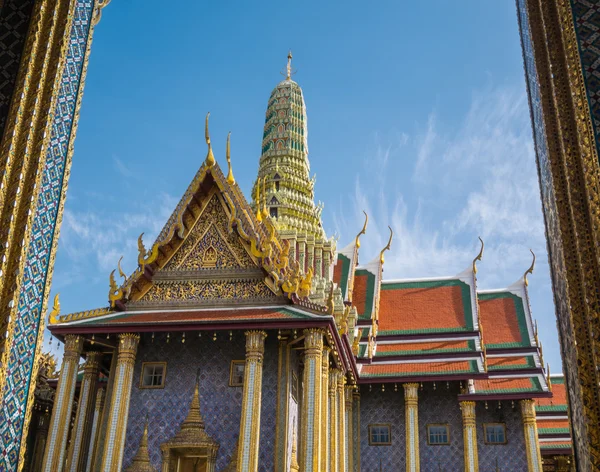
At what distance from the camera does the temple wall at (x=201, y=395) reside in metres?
12.2

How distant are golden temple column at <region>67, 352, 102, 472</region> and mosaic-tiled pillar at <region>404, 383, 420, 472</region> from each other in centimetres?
684

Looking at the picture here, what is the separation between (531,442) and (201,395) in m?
7.61

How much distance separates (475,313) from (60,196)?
1535cm

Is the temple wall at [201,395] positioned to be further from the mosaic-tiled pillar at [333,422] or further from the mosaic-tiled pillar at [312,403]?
the mosaic-tiled pillar at [333,422]

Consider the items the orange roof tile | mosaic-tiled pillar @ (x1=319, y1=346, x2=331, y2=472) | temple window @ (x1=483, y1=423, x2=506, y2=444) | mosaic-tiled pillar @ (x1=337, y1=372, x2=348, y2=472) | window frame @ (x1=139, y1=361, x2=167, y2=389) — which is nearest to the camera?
mosaic-tiled pillar @ (x1=319, y1=346, x2=331, y2=472)

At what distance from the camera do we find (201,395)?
12617 mm

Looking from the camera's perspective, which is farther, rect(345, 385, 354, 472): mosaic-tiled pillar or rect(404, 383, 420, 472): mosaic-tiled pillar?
rect(345, 385, 354, 472): mosaic-tiled pillar

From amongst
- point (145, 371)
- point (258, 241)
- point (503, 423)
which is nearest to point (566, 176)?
point (258, 241)

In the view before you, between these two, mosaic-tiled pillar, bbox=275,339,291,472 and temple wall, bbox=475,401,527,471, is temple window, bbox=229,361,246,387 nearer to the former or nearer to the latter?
mosaic-tiled pillar, bbox=275,339,291,472

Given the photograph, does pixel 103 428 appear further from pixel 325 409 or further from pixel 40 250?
pixel 40 250

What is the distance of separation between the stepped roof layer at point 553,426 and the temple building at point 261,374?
0.19 feet

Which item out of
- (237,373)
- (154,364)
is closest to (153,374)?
(154,364)

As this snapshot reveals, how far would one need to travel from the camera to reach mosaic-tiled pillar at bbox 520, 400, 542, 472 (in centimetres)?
1540

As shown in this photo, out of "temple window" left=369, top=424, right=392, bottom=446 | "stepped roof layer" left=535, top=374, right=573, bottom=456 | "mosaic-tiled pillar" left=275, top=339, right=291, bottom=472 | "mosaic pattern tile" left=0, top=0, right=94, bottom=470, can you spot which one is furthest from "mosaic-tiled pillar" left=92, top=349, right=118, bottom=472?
"stepped roof layer" left=535, top=374, right=573, bottom=456
